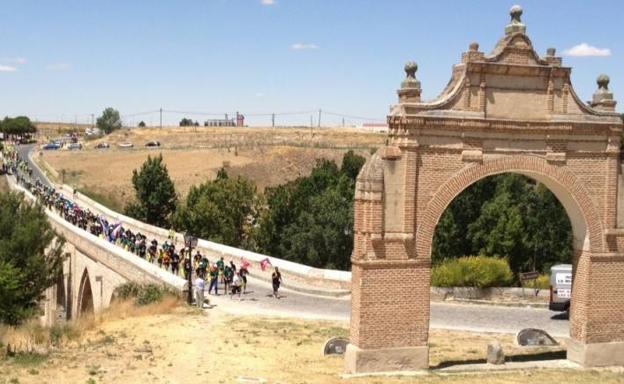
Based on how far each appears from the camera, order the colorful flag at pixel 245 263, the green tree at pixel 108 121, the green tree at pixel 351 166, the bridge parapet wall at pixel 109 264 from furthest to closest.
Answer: the green tree at pixel 108 121
the green tree at pixel 351 166
the colorful flag at pixel 245 263
the bridge parapet wall at pixel 109 264

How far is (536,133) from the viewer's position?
1491 cm

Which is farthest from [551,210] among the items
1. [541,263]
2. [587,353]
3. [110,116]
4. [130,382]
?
[110,116]

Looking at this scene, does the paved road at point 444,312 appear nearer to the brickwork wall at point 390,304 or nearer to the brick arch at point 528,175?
the brick arch at point 528,175

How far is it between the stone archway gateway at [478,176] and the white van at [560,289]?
247 inches

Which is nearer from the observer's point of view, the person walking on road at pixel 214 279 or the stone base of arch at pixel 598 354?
the stone base of arch at pixel 598 354

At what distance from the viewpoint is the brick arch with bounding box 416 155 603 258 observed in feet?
47.5

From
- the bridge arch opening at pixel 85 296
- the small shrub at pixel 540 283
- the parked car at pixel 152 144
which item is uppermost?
the parked car at pixel 152 144

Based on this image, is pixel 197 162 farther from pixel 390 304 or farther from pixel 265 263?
pixel 390 304

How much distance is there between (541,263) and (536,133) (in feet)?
80.2

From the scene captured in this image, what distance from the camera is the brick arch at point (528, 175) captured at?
1449 cm

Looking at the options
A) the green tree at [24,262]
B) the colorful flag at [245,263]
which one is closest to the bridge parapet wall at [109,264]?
the green tree at [24,262]

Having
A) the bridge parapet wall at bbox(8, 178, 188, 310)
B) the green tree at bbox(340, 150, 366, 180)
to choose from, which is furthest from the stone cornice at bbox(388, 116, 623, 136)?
the green tree at bbox(340, 150, 366, 180)

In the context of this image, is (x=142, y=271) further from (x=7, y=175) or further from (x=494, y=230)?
(x=7, y=175)

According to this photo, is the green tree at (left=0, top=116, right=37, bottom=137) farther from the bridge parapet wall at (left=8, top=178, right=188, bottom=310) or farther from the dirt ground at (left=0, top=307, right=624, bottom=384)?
the dirt ground at (left=0, top=307, right=624, bottom=384)
